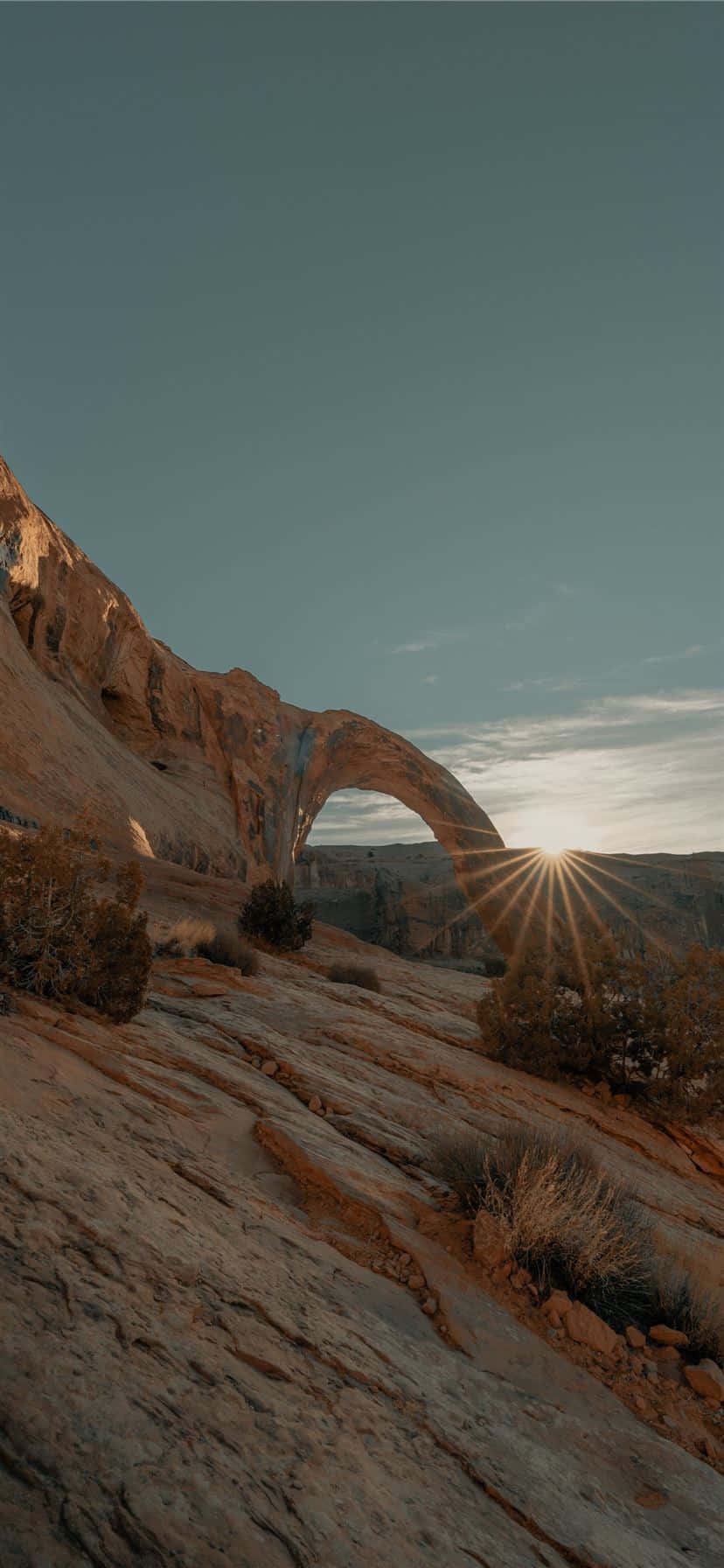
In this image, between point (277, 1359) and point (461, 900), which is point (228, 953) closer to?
point (277, 1359)

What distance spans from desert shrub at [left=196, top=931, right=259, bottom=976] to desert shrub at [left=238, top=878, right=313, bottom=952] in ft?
8.34

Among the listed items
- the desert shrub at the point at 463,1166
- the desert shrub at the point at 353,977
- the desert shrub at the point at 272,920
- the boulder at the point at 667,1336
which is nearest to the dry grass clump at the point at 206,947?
the desert shrub at the point at 353,977

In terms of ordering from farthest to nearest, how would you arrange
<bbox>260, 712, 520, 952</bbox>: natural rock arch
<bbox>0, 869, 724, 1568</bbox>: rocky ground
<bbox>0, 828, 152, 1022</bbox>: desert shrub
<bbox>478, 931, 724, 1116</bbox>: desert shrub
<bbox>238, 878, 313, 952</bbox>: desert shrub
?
<bbox>260, 712, 520, 952</bbox>: natural rock arch, <bbox>238, 878, 313, 952</bbox>: desert shrub, <bbox>478, 931, 724, 1116</bbox>: desert shrub, <bbox>0, 828, 152, 1022</bbox>: desert shrub, <bbox>0, 869, 724, 1568</bbox>: rocky ground

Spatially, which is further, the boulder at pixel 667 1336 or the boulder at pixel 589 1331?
the boulder at pixel 667 1336

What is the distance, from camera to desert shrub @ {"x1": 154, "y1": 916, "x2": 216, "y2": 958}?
9.20 m

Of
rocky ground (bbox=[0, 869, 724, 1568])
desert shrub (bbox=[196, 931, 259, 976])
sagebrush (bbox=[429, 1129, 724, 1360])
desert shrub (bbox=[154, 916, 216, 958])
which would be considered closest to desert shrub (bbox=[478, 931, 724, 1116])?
desert shrub (bbox=[196, 931, 259, 976])

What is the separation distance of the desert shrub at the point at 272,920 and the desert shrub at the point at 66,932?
20.2 ft

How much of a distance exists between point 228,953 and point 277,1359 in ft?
23.6

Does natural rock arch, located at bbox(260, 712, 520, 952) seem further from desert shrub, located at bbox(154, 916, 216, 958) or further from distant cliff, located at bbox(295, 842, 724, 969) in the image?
desert shrub, located at bbox(154, 916, 216, 958)

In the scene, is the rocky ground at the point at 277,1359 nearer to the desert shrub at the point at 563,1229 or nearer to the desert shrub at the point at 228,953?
the desert shrub at the point at 563,1229

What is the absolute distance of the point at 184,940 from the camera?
9391mm

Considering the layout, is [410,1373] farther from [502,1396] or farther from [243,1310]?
[243,1310]

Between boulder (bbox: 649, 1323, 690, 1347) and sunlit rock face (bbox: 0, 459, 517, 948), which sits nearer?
boulder (bbox: 649, 1323, 690, 1347)

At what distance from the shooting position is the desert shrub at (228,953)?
9453 millimetres
